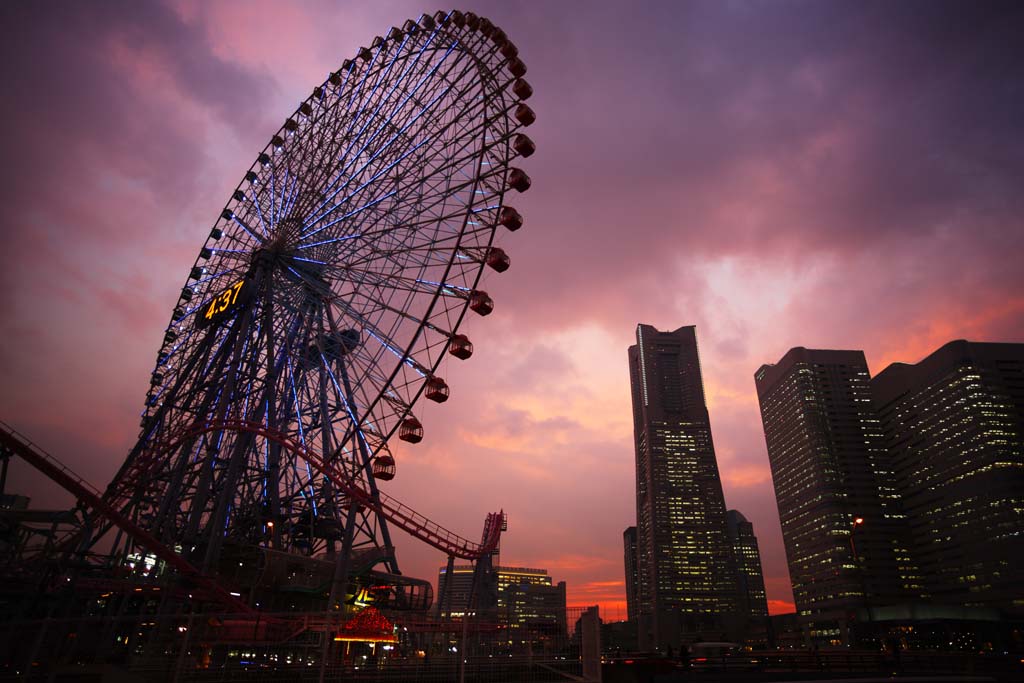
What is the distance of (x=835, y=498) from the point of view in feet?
567

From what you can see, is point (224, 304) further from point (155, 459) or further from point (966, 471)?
point (966, 471)

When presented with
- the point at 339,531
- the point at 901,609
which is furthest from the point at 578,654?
the point at 901,609

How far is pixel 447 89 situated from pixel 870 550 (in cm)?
17950

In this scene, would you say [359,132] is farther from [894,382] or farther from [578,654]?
[894,382]

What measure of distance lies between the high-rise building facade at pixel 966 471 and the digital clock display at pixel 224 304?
149 meters

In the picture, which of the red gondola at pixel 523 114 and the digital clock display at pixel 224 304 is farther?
the digital clock display at pixel 224 304

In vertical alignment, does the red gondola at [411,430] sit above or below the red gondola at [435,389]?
below

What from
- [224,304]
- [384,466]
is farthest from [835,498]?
[224,304]

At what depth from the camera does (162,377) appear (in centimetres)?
4062

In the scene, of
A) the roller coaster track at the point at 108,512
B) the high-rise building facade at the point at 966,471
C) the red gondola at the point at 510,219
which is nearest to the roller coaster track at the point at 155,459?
the roller coaster track at the point at 108,512

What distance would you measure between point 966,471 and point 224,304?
161 m

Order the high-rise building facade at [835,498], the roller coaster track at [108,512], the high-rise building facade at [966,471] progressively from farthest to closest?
1. the high-rise building facade at [835,498]
2. the high-rise building facade at [966,471]
3. the roller coaster track at [108,512]

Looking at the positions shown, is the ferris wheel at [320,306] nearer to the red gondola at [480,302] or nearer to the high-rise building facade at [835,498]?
the red gondola at [480,302]

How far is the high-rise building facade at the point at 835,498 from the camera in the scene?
6181 inches
